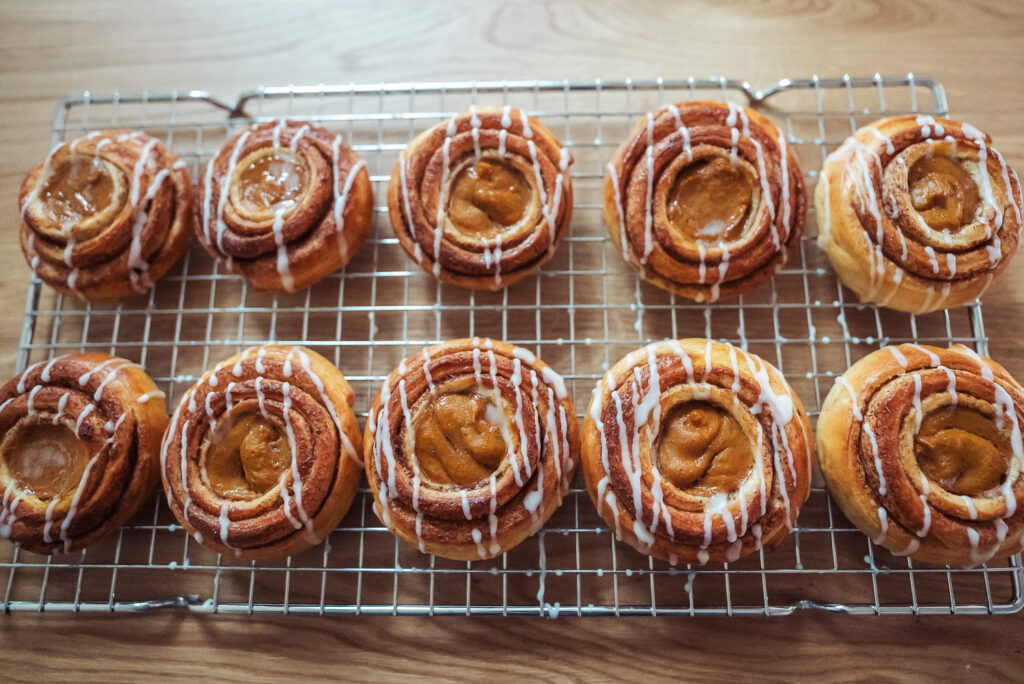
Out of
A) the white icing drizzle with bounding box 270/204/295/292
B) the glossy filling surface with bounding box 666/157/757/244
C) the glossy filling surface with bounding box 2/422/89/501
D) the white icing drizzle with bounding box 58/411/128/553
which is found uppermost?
→ the glossy filling surface with bounding box 666/157/757/244

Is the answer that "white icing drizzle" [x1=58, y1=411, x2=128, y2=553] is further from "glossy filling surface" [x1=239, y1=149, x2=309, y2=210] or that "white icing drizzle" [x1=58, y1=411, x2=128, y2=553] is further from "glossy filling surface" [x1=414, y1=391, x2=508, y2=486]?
"glossy filling surface" [x1=414, y1=391, x2=508, y2=486]

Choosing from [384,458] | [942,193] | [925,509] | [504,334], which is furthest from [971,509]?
[384,458]

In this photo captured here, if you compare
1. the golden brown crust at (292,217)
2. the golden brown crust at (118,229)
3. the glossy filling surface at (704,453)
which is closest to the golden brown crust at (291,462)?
the golden brown crust at (292,217)

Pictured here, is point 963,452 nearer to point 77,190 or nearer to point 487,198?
point 487,198

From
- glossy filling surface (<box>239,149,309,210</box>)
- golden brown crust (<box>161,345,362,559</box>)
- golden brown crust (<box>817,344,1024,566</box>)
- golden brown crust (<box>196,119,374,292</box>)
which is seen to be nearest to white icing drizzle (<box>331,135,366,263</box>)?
golden brown crust (<box>196,119,374,292</box>)

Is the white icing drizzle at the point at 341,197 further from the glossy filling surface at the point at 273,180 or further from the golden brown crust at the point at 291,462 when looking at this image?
the golden brown crust at the point at 291,462

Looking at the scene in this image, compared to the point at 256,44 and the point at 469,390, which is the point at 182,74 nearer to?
the point at 256,44
